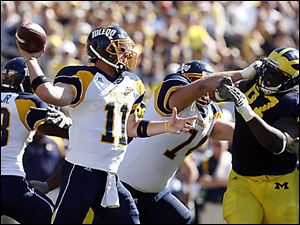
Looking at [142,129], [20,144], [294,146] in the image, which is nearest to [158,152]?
[142,129]

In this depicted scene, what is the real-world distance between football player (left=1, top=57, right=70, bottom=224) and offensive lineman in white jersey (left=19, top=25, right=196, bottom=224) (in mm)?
575

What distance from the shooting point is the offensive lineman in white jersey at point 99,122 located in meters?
5.00

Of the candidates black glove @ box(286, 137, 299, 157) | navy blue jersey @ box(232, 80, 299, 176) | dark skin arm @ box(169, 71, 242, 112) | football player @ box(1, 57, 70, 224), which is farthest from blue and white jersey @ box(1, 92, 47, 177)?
black glove @ box(286, 137, 299, 157)

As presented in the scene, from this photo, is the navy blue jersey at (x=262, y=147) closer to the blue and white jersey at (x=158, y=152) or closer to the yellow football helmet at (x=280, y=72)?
the yellow football helmet at (x=280, y=72)

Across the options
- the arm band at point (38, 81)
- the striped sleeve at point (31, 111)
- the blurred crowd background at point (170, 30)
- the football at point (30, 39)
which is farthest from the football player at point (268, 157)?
the blurred crowd background at point (170, 30)

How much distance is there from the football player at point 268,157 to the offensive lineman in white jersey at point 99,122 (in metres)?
0.43

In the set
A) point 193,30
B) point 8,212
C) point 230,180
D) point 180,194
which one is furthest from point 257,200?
point 193,30

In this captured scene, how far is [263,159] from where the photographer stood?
5047mm

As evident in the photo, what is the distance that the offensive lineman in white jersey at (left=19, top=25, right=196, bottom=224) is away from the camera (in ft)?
16.4

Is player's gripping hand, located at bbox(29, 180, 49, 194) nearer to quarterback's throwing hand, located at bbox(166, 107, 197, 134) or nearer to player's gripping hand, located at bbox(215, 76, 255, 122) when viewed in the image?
quarterback's throwing hand, located at bbox(166, 107, 197, 134)

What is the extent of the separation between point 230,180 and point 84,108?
3.42 ft

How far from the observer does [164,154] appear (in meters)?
5.88

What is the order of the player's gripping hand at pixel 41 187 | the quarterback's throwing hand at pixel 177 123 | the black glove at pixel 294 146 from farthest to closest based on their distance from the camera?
the player's gripping hand at pixel 41 187 < the quarterback's throwing hand at pixel 177 123 < the black glove at pixel 294 146

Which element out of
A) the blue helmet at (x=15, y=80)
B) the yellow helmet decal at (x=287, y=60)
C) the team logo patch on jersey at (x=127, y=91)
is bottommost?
the blue helmet at (x=15, y=80)
